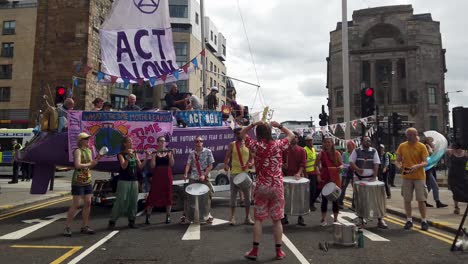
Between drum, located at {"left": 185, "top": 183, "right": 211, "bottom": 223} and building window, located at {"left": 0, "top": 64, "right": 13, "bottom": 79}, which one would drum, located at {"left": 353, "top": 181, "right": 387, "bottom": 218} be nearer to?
drum, located at {"left": 185, "top": 183, "right": 211, "bottom": 223}

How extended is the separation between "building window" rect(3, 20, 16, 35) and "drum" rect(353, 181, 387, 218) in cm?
5489

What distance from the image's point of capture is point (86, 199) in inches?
295

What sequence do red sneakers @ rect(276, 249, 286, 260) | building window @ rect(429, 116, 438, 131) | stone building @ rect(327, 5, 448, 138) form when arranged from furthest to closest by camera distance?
stone building @ rect(327, 5, 448, 138)
building window @ rect(429, 116, 438, 131)
red sneakers @ rect(276, 249, 286, 260)

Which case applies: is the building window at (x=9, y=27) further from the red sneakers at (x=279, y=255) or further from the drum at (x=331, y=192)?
the red sneakers at (x=279, y=255)

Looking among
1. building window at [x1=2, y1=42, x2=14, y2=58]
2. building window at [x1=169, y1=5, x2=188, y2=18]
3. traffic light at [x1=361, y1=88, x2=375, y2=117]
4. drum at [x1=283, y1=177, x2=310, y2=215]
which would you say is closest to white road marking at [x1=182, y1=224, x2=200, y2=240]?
drum at [x1=283, y1=177, x2=310, y2=215]

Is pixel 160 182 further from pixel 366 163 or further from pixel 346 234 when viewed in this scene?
pixel 366 163

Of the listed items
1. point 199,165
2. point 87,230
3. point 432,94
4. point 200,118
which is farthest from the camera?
point 432,94

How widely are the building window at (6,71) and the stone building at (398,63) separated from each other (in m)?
43.2

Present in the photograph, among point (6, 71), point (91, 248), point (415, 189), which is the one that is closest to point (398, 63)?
point (6, 71)

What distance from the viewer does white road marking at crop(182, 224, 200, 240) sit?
23.7 ft

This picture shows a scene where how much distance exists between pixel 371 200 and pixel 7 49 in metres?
55.0

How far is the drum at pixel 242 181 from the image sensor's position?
807 cm

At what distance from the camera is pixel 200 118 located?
36.7 ft

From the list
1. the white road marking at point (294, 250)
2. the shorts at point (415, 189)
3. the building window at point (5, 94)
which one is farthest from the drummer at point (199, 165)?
the building window at point (5, 94)
